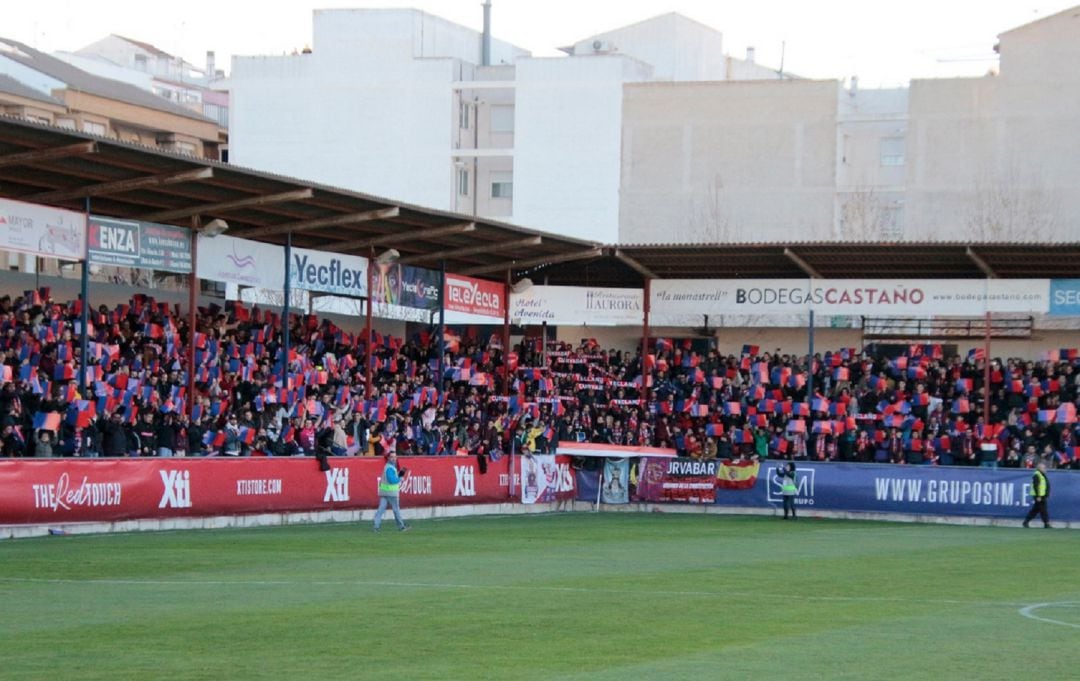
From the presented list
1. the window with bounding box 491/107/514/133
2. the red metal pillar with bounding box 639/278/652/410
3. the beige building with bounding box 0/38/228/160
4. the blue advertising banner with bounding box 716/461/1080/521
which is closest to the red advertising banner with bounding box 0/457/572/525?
the blue advertising banner with bounding box 716/461/1080/521

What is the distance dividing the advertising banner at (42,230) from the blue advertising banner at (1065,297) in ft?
84.7

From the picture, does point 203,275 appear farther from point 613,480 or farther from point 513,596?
point 513,596

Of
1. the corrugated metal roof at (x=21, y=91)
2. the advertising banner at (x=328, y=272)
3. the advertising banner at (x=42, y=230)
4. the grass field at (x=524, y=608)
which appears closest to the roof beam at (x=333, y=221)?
the advertising banner at (x=328, y=272)

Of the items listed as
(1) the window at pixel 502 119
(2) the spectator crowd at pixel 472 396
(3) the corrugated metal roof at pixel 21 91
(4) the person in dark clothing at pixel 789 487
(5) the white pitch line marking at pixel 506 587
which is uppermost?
(1) the window at pixel 502 119

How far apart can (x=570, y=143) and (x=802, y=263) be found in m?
33.4

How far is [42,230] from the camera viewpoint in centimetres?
3275

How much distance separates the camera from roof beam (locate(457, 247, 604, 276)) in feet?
156

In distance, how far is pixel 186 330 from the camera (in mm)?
40719

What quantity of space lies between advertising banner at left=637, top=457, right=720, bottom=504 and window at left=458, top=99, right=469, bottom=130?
3989 centimetres

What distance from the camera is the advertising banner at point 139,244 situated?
34.7 metres

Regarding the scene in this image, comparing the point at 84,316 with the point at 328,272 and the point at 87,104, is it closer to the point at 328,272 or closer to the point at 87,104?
the point at 328,272

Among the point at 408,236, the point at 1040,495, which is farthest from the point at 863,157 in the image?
the point at 1040,495

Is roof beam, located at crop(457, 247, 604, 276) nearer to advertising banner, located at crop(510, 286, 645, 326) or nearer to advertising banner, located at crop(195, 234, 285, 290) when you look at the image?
advertising banner, located at crop(510, 286, 645, 326)

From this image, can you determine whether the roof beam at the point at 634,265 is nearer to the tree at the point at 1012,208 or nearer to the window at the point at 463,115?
the tree at the point at 1012,208
